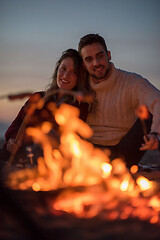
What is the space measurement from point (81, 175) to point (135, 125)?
108 cm

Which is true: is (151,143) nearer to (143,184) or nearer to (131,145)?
(143,184)

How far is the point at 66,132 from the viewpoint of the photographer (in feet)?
12.9

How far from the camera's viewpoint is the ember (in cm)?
221

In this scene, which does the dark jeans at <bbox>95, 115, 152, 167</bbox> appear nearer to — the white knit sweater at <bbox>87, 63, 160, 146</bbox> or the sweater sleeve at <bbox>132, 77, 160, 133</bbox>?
the white knit sweater at <bbox>87, 63, 160, 146</bbox>

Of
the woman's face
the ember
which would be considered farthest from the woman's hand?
the woman's face

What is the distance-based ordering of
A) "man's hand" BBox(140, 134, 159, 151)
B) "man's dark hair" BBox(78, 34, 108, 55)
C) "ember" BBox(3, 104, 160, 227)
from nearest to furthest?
"ember" BBox(3, 104, 160, 227)
"man's hand" BBox(140, 134, 159, 151)
"man's dark hair" BBox(78, 34, 108, 55)

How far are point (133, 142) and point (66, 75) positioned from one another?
1.31m

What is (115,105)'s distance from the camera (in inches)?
146

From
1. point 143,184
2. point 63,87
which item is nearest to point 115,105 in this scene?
point 63,87

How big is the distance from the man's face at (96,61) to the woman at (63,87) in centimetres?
20

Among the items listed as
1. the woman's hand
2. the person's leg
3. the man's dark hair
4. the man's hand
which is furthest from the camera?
the man's dark hair

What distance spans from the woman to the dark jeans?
637 mm

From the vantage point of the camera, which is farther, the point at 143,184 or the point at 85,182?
the point at 143,184

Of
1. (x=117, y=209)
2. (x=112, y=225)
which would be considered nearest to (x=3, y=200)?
(x=112, y=225)
